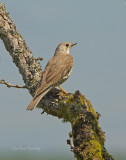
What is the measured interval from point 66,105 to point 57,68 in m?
2.58

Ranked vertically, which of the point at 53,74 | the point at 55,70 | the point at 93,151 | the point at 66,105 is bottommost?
the point at 93,151

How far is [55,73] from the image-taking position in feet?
27.5

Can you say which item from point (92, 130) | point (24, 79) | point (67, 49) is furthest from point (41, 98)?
point (67, 49)

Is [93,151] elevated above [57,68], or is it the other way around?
[57,68]

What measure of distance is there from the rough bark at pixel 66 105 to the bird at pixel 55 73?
16cm

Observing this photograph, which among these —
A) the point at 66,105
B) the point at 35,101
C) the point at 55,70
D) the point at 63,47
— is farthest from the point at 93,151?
the point at 63,47

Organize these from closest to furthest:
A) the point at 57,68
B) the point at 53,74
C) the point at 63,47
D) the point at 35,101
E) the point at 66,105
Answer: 1. the point at 66,105
2. the point at 35,101
3. the point at 53,74
4. the point at 57,68
5. the point at 63,47

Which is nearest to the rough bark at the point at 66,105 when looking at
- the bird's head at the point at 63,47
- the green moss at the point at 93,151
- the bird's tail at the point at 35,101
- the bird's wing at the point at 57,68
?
the green moss at the point at 93,151

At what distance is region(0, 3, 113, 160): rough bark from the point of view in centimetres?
543

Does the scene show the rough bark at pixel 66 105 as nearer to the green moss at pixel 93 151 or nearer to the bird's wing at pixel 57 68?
the green moss at pixel 93 151

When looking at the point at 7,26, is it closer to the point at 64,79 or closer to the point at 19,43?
the point at 19,43

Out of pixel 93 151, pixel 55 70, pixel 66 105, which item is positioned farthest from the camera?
pixel 55 70

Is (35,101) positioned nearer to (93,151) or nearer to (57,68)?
(93,151)

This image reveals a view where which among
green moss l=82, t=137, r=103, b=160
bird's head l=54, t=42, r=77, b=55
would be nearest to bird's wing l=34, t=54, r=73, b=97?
bird's head l=54, t=42, r=77, b=55
